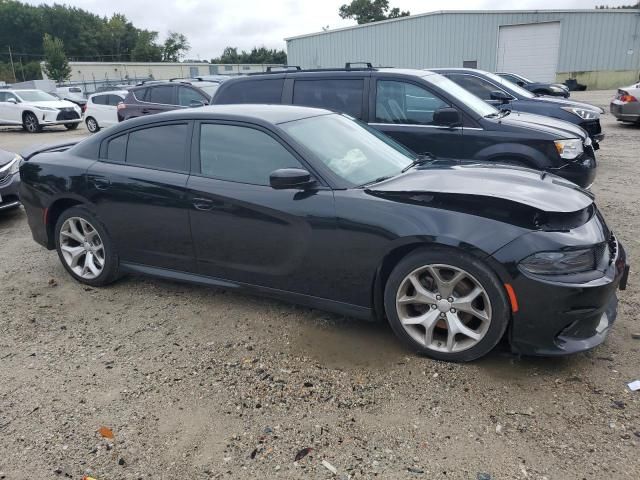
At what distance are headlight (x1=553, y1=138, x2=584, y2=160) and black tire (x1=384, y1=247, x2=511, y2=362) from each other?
11.2ft

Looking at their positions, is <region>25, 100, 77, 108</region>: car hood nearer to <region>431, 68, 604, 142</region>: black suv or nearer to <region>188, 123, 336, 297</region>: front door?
<region>431, 68, 604, 142</region>: black suv

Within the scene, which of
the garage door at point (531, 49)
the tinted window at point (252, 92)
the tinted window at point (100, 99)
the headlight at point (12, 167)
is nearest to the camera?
the tinted window at point (252, 92)

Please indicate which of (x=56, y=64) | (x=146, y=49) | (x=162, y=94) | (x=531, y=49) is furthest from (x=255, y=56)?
(x=162, y=94)

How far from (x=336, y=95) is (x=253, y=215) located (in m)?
3.17

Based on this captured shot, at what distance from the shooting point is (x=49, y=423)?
282 centimetres

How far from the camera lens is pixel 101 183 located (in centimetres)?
429

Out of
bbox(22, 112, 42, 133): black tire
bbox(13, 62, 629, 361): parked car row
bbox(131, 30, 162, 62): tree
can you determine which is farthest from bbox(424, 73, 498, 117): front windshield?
bbox(131, 30, 162, 62): tree

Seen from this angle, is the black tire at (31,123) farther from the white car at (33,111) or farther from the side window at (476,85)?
the side window at (476,85)

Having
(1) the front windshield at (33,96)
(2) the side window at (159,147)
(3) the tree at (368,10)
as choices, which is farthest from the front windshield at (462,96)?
(3) the tree at (368,10)

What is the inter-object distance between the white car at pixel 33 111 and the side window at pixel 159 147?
1712cm

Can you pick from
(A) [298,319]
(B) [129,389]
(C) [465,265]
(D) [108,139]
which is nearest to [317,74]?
(D) [108,139]

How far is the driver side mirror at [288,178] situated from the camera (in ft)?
10.9

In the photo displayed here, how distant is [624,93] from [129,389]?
15.3m

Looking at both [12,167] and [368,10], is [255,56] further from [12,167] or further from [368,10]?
[12,167]
